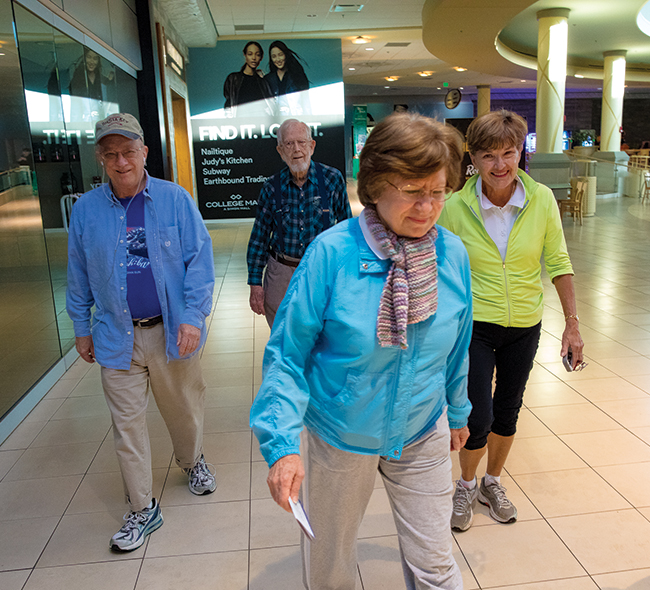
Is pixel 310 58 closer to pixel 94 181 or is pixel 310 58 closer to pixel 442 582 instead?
pixel 94 181

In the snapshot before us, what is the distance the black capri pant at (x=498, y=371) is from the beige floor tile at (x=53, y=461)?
6.65 ft

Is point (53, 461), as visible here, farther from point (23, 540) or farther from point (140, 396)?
point (140, 396)

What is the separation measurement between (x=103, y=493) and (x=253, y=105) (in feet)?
38.2

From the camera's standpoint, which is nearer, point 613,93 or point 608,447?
point 608,447

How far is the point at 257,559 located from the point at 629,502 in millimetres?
1657

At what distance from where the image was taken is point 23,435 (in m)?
3.54

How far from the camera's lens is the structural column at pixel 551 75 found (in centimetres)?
1218

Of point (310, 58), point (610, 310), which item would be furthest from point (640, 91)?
point (610, 310)

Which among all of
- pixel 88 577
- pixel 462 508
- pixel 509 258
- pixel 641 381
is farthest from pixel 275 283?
pixel 641 381

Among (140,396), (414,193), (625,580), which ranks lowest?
(625,580)

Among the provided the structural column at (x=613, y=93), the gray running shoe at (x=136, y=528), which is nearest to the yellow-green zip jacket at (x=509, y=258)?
the gray running shoe at (x=136, y=528)

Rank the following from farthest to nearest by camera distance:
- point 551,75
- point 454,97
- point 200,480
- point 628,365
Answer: point 454,97, point 551,75, point 628,365, point 200,480

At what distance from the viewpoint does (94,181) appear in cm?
580

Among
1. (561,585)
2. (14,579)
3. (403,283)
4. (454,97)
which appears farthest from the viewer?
(454,97)
